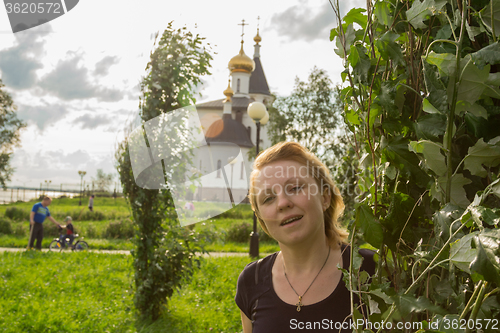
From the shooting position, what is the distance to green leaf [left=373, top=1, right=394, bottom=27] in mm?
767

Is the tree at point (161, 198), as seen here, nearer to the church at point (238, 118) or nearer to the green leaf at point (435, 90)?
the green leaf at point (435, 90)

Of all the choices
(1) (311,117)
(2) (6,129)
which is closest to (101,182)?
(2) (6,129)

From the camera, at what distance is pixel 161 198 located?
4910 mm

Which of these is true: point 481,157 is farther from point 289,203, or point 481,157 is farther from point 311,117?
point 311,117

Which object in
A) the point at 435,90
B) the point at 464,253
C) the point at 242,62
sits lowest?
the point at 464,253

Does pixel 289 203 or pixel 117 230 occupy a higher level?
pixel 289 203

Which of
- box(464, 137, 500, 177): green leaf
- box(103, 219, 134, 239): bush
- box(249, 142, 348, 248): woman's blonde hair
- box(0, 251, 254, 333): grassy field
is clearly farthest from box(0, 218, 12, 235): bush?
box(464, 137, 500, 177): green leaf

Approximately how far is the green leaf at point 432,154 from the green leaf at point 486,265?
20cm

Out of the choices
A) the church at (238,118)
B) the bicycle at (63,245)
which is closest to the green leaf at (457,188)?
the bicycle at (63,245)

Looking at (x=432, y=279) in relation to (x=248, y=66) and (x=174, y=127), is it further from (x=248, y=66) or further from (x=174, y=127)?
(x=248, y=66)

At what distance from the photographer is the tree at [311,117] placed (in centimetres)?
2846

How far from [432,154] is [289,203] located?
103cm

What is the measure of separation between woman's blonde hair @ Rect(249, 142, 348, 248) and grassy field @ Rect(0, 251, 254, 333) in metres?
3.16

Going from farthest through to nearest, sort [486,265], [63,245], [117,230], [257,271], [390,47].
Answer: [117,230] < [63,245] < [257,271] < [390,47] < [486,265]
